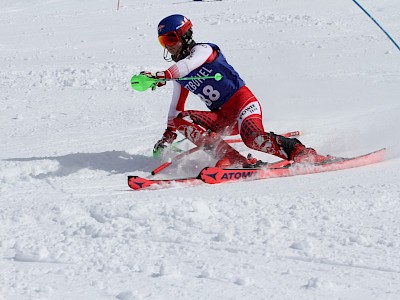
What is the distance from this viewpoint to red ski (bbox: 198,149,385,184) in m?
5.69

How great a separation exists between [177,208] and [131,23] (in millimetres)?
12486

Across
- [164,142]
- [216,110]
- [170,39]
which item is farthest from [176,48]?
[164,142]

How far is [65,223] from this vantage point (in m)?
4.50

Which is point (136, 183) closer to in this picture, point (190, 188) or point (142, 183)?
point (142, 183)

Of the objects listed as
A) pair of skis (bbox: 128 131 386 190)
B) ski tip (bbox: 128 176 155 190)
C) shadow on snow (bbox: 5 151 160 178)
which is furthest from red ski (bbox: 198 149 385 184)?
shadow on snow (bbox: 5 151 160 178)

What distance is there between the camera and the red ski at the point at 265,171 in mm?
5594

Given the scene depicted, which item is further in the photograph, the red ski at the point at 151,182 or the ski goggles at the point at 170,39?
the ski goggles at the point at 170,39

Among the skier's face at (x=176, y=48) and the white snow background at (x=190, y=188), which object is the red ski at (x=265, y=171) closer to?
the white snow background at (x=190, y=188)

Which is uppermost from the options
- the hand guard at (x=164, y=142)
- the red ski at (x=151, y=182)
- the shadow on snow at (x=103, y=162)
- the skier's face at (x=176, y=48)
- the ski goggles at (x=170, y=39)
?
the ski goggles at (x=170, y=39)

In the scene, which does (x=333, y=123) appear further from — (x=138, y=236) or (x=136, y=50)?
(x=136, y=50)

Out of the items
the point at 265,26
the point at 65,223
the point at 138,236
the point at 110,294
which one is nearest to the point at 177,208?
the point at 138,236

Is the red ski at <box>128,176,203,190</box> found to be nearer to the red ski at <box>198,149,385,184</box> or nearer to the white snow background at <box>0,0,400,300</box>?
the white snow background at <box>0,0,400,300</box>

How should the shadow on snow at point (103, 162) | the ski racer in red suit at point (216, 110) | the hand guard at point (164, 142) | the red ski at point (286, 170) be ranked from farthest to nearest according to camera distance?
the hand guard at point (164, 142) → the shadow on snow at point (103, 162) → the ski racer in red suit at point (216, 110) → the red ski at point (286, 170)

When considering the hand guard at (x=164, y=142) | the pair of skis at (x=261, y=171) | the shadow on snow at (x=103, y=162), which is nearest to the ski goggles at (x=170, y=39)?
the hand guard at (x=164, y=142)
